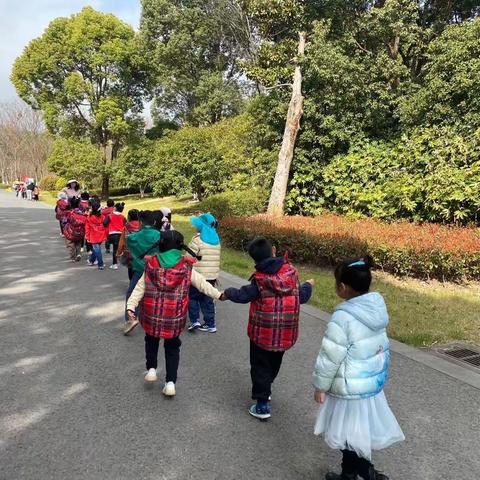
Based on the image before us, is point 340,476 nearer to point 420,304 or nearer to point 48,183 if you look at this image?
point 420,304

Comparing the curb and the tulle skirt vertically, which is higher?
the tulle skirt

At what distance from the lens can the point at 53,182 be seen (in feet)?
152

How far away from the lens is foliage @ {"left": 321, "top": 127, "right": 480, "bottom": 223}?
11.0 m

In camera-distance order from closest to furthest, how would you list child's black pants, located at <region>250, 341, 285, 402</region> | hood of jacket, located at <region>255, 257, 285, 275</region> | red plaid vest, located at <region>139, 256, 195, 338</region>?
hood of jacket, located at <region>255, 257, 285, 275</region> → child's black pants, located at <region>250, 341, 285, 402</region> → red plaid vest, located at <region>139, 256, 195, 338</region>

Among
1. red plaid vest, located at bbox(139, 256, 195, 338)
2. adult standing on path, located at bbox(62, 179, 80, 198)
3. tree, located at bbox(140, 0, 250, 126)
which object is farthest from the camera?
tree, located at bbox(140, 0, 250, 126)

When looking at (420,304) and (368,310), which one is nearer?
(368,310)

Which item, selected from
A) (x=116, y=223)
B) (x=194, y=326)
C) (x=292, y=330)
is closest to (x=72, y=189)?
(x=116, y=223)

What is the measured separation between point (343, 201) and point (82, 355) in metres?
12.0

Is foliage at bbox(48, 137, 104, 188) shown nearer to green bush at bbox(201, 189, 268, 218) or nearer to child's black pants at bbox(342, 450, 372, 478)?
green bush at bbox(201, 189, 268, 218)

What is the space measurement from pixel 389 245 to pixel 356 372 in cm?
635

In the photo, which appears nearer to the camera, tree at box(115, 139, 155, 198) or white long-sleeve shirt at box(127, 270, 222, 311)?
white long-sleeve shirt at box(127, 270, 222, 311)

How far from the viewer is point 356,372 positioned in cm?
264

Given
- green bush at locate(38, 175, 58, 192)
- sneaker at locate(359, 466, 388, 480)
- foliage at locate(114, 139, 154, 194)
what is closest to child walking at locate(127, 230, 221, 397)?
sneaker at locate(359, 466, 388, 480)

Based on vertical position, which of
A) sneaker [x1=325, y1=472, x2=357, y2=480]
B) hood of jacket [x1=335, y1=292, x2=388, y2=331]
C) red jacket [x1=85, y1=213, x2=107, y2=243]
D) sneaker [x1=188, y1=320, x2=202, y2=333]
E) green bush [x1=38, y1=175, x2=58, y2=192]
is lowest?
green bush [x1=38, y1=175, x2=58, y2=192]
